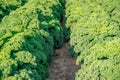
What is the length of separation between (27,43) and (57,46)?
15.8 feet

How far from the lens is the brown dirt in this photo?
41.0ft

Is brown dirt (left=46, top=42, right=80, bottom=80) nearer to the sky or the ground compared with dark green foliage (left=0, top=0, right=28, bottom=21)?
nearer to the ground

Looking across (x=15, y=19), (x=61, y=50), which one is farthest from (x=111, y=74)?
(x=61, y=50)

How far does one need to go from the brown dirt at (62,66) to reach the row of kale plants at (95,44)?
22.3 inches

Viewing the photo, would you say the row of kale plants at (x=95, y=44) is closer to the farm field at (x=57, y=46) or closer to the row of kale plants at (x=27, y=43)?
the farm field at (x=57, y=46)

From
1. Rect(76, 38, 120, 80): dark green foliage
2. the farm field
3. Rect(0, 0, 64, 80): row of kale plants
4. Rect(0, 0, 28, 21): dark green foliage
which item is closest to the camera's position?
Rect(76, 38, 120, 80): dark green foliage

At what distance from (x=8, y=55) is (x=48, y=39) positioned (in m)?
3.52

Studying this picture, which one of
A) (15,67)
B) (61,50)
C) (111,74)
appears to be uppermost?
(15,67)

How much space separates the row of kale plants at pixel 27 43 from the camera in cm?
909

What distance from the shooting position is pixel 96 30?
40.4ft

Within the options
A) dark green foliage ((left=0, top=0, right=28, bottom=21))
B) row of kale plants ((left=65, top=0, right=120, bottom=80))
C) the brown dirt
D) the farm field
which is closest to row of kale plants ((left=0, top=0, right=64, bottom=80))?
the farm field

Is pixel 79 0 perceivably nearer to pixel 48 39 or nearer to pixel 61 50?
pixel 61 50

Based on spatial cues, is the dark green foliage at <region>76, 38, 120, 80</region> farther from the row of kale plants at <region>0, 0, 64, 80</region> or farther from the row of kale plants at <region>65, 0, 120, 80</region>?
the row of kale plants at <region>0, 0, 64, 80</region>

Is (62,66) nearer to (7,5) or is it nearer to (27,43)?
(27,43)
